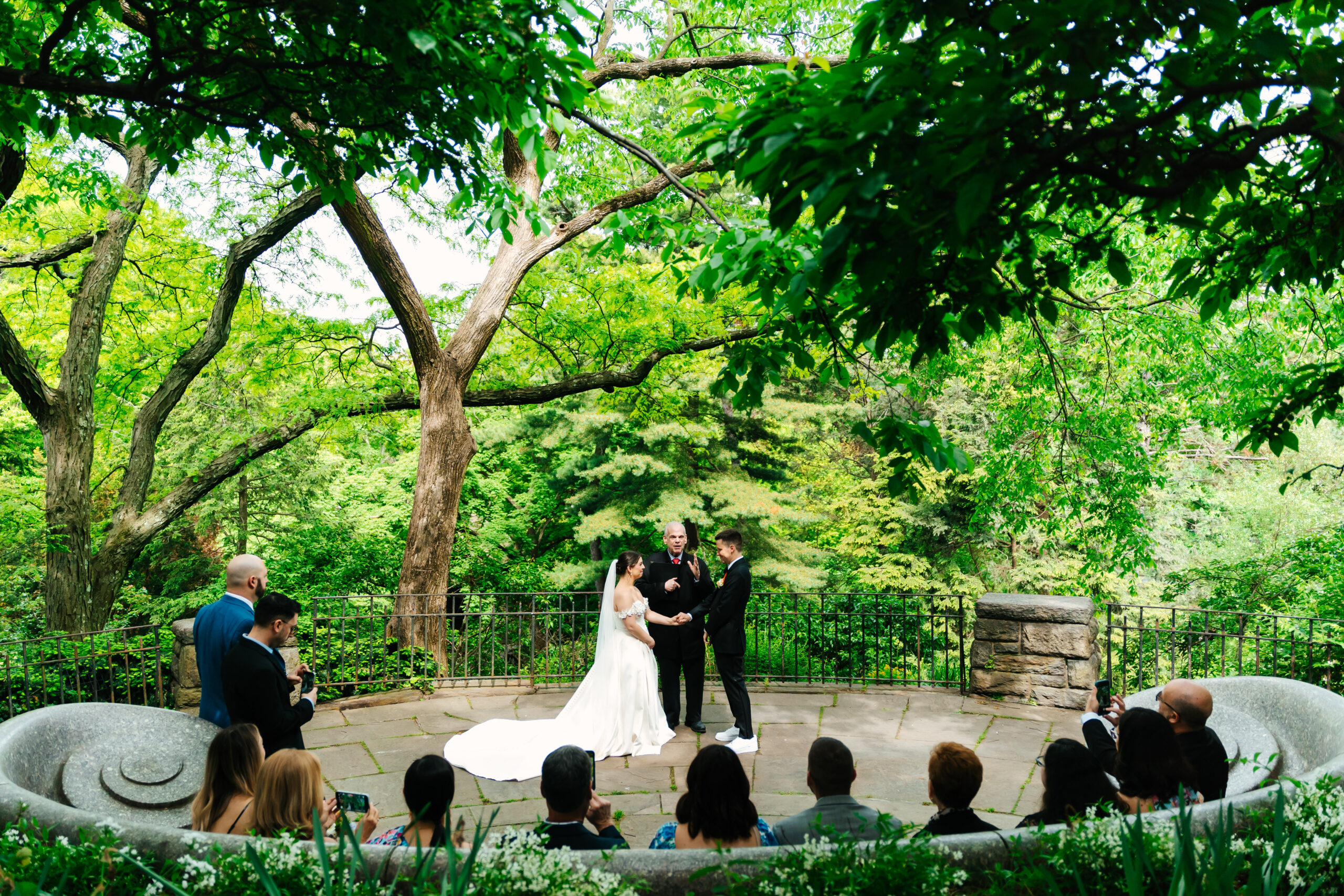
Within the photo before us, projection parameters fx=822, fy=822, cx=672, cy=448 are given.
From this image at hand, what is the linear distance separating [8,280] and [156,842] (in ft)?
54.5

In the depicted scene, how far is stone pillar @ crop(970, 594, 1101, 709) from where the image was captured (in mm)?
8211

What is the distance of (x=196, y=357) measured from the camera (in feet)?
Answer: 40.5

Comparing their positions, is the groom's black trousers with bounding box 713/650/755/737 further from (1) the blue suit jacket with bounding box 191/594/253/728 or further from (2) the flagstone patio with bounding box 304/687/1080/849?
(1) the blue suit jacket with bounding box 191/594/253/728

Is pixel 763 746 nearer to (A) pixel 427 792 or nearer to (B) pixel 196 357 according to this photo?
(A) pixel 427 792

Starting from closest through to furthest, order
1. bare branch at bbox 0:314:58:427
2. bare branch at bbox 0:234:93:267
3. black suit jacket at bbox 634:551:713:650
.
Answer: black suit jacket at bbox 634:551:713:650, bare branch at bbox 0:314:58:427, bare branch at bbox 0:234:93:267

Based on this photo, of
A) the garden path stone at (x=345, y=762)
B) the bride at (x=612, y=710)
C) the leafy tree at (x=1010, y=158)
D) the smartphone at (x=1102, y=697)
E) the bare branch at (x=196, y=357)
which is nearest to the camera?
the leafy tree at (x=1010, y=158)

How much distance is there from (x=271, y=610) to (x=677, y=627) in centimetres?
385

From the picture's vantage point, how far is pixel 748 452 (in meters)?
21.7

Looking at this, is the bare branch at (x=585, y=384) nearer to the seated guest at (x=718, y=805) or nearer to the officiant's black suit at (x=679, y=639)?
the officiant's black suit at (x=679, y=639)

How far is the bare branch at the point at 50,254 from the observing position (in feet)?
37.2

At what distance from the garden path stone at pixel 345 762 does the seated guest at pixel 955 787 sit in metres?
4.71

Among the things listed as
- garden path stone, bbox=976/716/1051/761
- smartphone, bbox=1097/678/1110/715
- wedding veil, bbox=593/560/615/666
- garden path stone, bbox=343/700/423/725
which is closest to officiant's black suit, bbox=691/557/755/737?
wedding veil, bbox=593/560/615/666

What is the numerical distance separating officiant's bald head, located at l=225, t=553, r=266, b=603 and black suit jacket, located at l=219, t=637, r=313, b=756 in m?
0.44

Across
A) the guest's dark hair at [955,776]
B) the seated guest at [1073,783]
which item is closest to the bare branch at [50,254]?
the guest's dark hair at [955,776]
